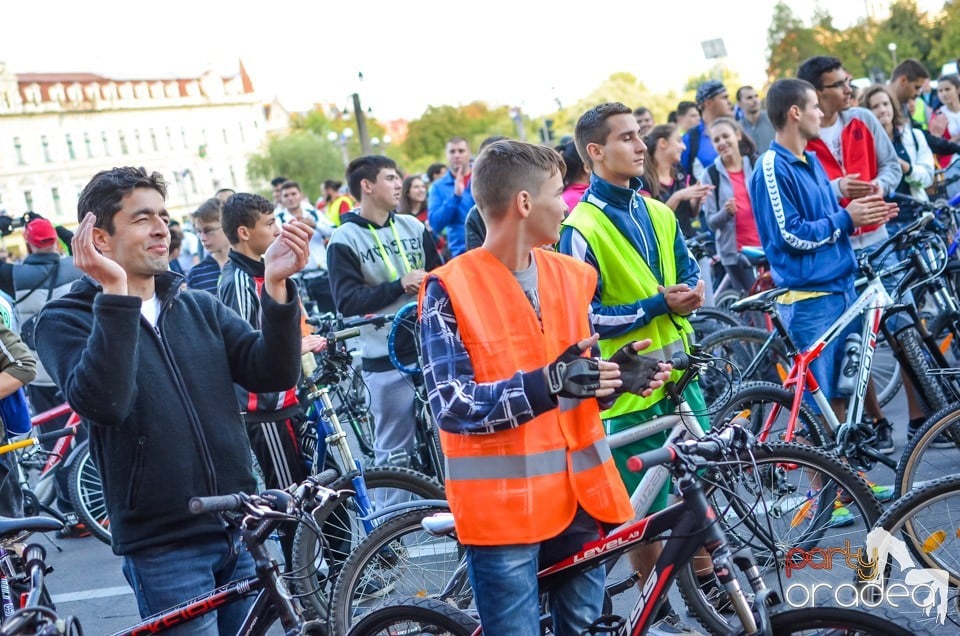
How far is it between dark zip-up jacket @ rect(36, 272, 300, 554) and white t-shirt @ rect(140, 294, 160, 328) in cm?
2

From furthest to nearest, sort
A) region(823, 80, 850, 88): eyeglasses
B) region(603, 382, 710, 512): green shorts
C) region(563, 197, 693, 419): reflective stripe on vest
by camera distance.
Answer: region(823, 80, 850, 88): eyeglasses
region(563, 197, 693, 419): reflective stripe on vest
region(603, 382, 710, 512): green shorts

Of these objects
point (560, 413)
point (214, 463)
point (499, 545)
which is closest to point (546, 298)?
point (560, 413)

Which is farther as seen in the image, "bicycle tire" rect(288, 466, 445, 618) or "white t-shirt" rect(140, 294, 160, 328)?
"bicycle tire" rect(288, 466, 445, 618)

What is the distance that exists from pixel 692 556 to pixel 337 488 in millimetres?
2348

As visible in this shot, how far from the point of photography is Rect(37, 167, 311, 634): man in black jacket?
3586 mm

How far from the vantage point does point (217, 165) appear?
11081 cm

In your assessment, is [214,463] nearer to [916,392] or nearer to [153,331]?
[153,331]

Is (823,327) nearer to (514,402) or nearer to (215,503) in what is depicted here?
(514,402)

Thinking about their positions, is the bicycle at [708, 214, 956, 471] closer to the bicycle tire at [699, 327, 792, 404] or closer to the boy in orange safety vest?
the bicycle tire at [699, 327, 792, 404]

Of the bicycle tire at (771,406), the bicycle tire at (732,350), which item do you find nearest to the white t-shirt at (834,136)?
the bicycle tire at (732,350)

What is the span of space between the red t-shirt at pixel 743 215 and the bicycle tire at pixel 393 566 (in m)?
5.56

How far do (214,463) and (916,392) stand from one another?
395 cm

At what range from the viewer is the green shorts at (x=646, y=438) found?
14.8 feet

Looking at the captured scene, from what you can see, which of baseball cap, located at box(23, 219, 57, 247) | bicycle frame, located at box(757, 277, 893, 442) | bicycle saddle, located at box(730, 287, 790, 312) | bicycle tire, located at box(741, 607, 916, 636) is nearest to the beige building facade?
baseball cap, located at box(23, 219, 57, 247)
